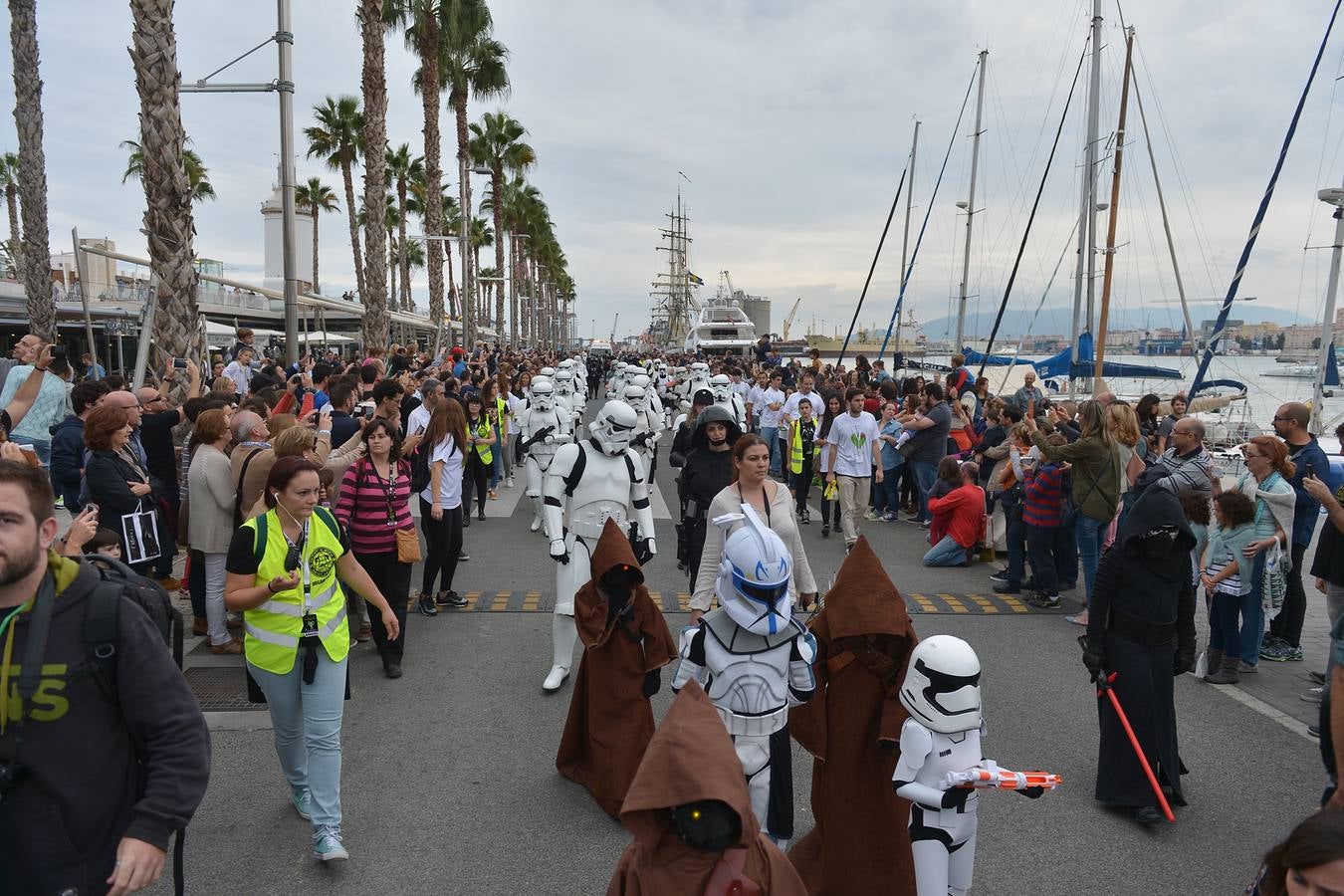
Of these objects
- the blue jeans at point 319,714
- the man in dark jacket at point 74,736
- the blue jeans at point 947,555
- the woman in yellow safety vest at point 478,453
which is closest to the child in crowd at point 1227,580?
the blue jeans at point 947,555

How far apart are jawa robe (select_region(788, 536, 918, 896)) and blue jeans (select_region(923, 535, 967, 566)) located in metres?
6.73

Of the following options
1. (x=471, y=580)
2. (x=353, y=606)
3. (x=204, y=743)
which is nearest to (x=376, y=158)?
(x=471, y=580)

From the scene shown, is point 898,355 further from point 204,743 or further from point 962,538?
point 204,743

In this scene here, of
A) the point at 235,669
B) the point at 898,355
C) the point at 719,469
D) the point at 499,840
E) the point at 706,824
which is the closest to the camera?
the point at 706,824

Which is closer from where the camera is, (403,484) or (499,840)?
(499,840)

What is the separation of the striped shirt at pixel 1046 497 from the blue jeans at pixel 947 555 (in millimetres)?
1559

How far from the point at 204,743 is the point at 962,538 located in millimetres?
9027

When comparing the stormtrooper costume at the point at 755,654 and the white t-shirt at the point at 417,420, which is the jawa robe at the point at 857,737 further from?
the white t-shirt at the point at 417,420

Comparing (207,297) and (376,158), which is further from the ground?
(376,158)

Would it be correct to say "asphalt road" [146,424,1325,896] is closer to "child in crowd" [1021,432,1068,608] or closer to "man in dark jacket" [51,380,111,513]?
"child in crowd" [1021,432,1068,608]

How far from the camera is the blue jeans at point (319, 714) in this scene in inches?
158

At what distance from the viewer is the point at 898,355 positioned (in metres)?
25.5

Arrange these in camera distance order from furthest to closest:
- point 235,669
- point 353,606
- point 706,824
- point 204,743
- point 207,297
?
point 207,297 < point 353,606 < point 235,669 < point 204,743 < point 706,824

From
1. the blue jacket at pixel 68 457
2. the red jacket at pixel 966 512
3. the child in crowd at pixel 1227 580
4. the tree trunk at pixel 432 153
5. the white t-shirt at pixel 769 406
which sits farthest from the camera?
the tree trunk at pixel 432 153
